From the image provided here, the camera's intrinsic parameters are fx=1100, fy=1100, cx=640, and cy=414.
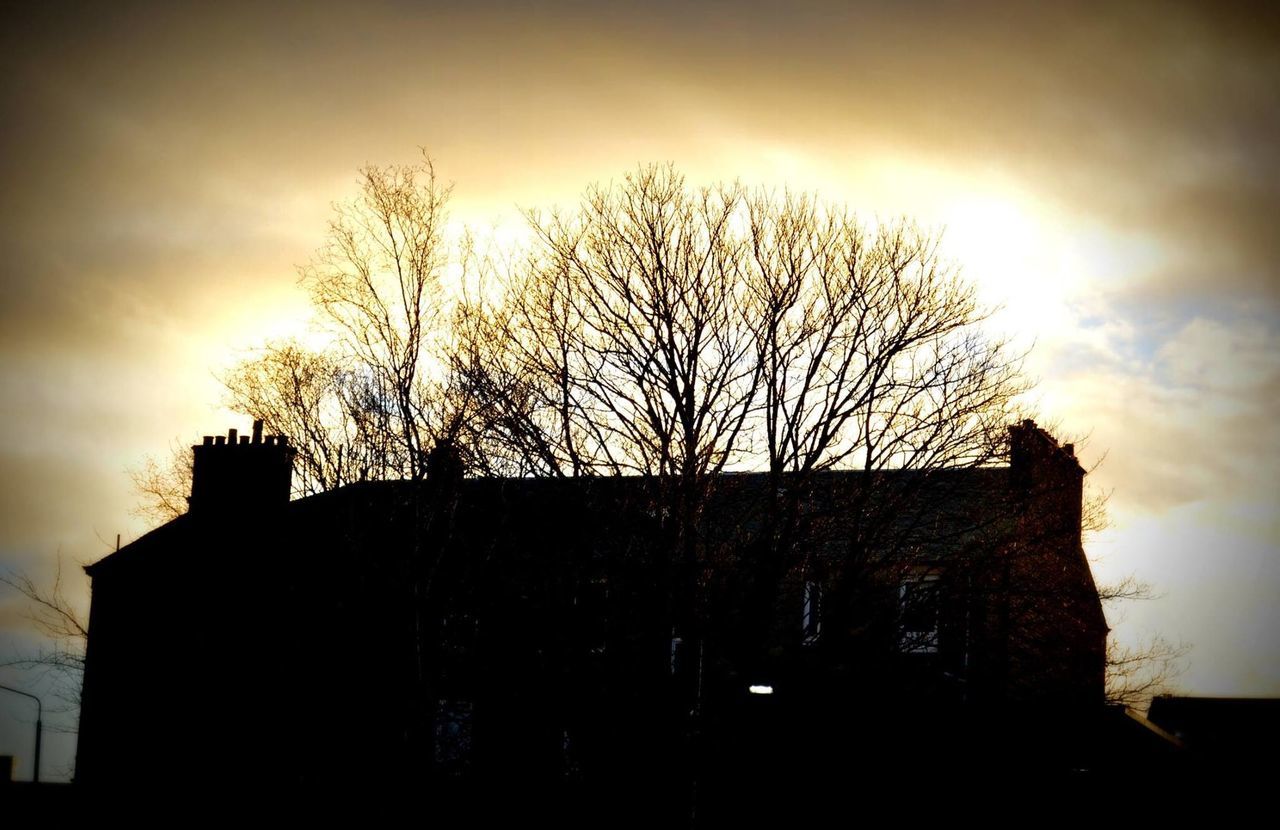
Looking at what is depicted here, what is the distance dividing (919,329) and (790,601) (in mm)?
6528

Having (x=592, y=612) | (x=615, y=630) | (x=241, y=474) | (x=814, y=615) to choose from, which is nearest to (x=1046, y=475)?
(x=814, y=615)

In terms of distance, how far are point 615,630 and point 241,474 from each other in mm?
12600

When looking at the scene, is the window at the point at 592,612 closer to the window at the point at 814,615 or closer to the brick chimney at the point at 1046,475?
the window at the point at 814,615

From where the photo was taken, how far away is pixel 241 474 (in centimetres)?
2989

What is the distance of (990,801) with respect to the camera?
24.8 metres

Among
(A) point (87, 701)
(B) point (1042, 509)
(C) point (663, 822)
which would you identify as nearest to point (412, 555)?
(C) point (663, 822)

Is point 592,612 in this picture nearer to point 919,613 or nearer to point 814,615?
point 814,615

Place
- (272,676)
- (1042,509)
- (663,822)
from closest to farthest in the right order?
1. (663,822)
2. (1042,509)
3. (272,676)

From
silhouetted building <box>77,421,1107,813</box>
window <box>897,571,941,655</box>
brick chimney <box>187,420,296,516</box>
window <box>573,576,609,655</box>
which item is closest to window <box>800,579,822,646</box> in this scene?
silhouetted building <box>77,421,1107,813</box>

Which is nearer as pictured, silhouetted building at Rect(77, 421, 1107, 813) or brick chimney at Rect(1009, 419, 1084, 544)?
silhouetted building at Rect(77, 421, 1107, 813)

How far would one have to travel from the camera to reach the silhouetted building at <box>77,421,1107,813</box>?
22.0m

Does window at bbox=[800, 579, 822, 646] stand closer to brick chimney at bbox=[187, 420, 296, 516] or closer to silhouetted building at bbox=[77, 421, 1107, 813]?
silhouetted building at bbox=[77, 421, 1107, 813]

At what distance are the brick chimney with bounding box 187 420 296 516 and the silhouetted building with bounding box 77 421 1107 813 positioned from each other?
67 mm

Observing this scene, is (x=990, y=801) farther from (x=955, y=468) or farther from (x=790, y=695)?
(x=955, y=468)
